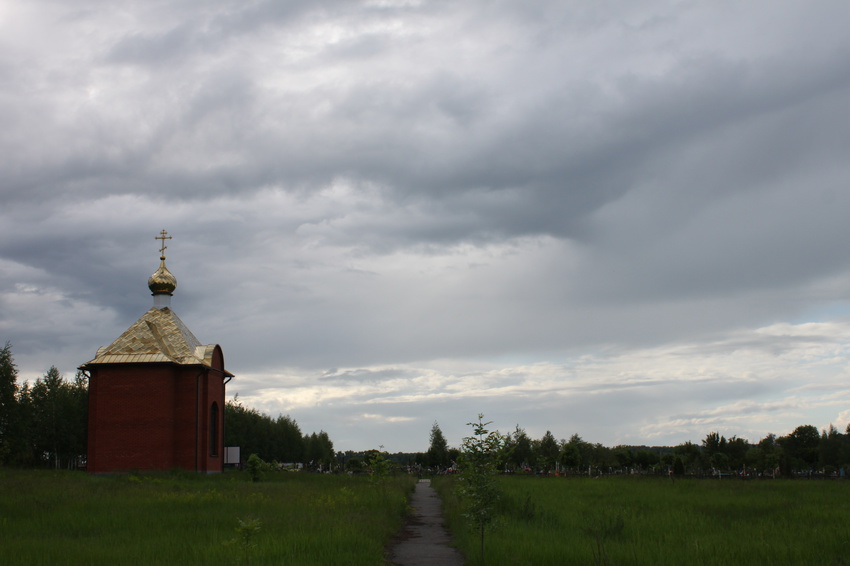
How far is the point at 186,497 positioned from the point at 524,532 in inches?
399

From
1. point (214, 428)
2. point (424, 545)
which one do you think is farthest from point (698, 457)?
point (424, 545)

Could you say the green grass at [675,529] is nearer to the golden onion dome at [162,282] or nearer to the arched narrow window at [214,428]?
the arched narrow window at [214,428]

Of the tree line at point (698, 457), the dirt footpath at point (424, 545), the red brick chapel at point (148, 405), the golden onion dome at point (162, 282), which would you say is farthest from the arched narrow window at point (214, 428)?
the tree line at point (698, 457)

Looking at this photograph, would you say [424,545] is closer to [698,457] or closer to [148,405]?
[148,405]

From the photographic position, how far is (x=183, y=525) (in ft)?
49.3

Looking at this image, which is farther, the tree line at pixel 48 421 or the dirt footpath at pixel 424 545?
the tree line at pixel 48 421

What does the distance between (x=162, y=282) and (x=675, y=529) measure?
28924mm

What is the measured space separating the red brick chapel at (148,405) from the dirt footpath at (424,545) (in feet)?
45.6

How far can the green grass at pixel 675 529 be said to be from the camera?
457 inches

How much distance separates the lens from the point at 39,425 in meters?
61.3

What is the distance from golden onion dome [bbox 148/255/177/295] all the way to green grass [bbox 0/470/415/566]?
14489 millimetres

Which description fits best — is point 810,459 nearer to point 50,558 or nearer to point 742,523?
point 742,523

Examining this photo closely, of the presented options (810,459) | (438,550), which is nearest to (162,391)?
(438,550)

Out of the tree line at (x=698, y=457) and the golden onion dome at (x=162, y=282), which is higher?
the golden onion dome at (x=162, y=282)
